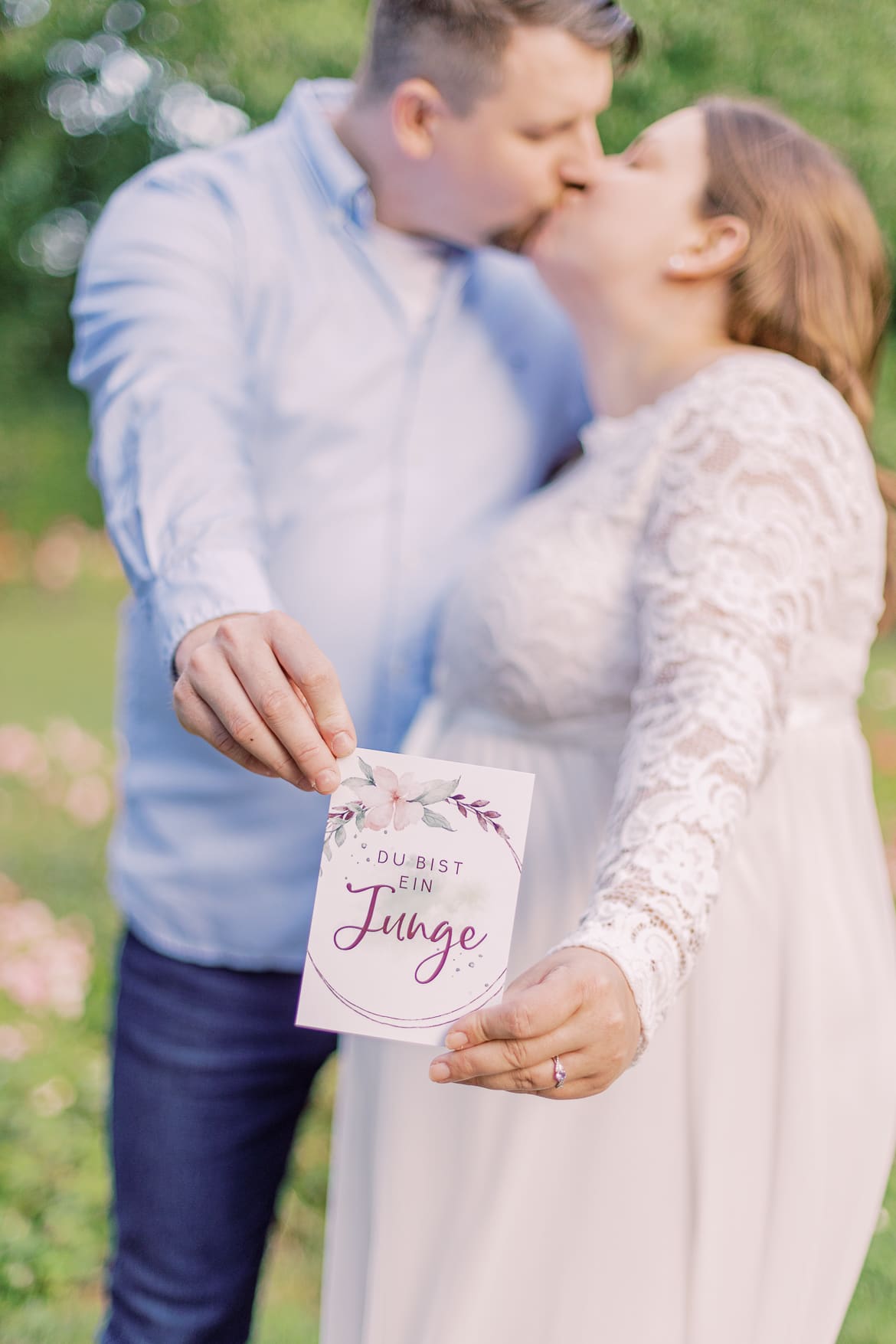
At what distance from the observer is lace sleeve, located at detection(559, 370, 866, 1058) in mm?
959

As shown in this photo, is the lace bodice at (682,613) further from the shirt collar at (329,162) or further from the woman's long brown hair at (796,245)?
the shirt collar at (329,162)

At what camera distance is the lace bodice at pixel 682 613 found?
987mm

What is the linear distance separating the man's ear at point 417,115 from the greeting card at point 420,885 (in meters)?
1.03

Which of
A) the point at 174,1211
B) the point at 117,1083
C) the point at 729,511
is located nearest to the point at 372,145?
the point at 729,511

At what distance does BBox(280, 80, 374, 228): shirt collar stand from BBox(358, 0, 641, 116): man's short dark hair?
0.36 feet

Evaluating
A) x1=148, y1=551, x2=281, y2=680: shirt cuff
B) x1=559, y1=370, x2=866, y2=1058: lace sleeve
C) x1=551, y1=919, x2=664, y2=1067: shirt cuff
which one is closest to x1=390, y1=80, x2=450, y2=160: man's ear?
x1=559, y1=370, x2=866, y2=1058: lace sleeve

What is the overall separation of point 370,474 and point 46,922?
2.13 metres

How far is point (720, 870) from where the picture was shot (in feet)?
3.61

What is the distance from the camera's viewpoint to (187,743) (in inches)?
61.4

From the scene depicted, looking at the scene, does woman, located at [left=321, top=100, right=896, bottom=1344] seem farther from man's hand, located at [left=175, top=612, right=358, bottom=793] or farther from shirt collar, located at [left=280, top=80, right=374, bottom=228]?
shirt collar, located at [left=280, top=80, right=374, bottom=228]

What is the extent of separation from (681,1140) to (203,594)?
29.8 inches

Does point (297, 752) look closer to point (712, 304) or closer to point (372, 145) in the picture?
point (712, 304)

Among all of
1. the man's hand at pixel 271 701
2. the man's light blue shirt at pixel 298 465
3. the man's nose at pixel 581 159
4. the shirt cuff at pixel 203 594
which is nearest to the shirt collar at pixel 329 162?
the man's light blue shirt at pixel 298 465

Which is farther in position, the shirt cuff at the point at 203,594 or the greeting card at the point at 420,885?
the shirt cuff at the point at 203,594
